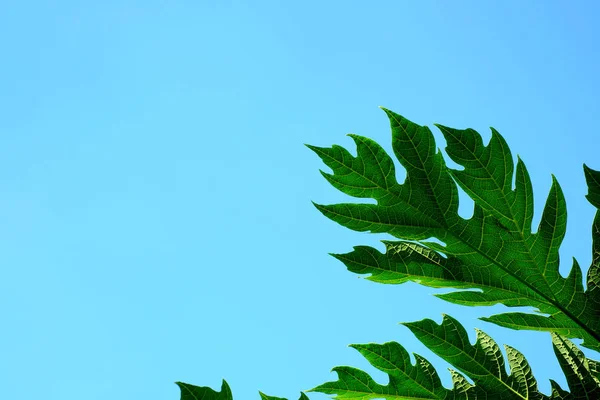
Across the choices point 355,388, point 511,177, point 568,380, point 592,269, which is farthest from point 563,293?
point 355,388

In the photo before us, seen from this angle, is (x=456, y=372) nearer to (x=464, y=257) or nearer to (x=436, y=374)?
(x=436, y=374)

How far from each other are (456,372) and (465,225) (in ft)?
2.60

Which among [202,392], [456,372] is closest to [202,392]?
[202,392]

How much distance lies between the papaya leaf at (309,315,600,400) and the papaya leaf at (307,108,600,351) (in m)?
0.16

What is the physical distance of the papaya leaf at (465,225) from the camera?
333 centimetres

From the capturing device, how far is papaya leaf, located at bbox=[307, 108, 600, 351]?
131 inches

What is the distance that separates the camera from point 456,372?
11.6 feet

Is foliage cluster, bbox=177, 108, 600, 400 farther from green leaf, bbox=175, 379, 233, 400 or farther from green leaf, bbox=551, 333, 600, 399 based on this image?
green leaf, bbox=175, 379, 233, 400

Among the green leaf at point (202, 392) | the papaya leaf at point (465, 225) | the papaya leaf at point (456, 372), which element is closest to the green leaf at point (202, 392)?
the green leaf at point (202, 392)

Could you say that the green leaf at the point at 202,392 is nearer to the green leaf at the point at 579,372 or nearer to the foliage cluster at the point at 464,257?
the foliage cluster at the point at 464,257

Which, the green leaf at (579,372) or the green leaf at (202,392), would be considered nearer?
the green leaf at (202,392)

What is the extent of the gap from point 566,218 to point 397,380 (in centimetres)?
121

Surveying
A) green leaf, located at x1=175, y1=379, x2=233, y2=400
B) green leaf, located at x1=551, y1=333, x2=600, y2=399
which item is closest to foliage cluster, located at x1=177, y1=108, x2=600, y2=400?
green leaf, located at x1=551, y1=333, x2=600, y2=399

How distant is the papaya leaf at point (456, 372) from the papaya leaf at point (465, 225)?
6.2 inches
